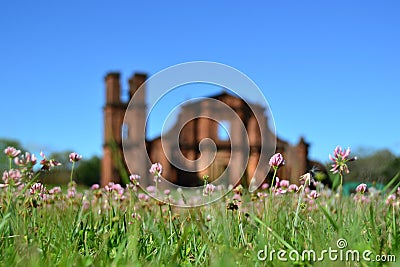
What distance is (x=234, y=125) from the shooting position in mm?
29234

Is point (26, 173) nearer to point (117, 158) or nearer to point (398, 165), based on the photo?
point (117, 158)

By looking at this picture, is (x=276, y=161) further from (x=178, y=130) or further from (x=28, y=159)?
(x=178, y=130)

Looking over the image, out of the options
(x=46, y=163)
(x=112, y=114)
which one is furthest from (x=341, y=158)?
(x=112, y=114)

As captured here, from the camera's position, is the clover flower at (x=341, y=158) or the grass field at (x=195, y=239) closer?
the grass field at (x=195, y=239)

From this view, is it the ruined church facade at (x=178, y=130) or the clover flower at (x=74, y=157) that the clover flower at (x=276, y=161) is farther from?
the ruined church facade at (x=178, y=130)

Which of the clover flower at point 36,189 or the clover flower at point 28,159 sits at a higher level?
the clover flower at point 28,159

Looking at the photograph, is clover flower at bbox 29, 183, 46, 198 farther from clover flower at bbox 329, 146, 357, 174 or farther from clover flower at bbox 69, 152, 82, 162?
clover flower at bbox 329, 146, 357, 174

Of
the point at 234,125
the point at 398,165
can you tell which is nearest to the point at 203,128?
the point at 234,125

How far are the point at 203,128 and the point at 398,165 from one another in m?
27.0

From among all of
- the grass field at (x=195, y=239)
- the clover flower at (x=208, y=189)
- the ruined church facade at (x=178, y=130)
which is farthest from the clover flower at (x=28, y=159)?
the ruined church facade at (x=178, y=130)

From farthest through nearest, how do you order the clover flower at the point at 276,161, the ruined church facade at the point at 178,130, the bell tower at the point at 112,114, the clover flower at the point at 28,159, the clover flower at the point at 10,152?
the bell tower at the point at 112,114, the ruined church facade at the point at 178,130, the clover flower at the point at 28,159, the clover flower at the point at 10,152, the clover flower at the point at 276,161

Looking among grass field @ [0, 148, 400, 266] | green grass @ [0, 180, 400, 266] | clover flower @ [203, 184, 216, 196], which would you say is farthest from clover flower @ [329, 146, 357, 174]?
clover flower @ [203, 184, 216, 196]

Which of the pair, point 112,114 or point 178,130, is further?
point 112,114

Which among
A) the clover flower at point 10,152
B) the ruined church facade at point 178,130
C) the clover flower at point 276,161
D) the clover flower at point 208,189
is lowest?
the clover flower at point 208,189
